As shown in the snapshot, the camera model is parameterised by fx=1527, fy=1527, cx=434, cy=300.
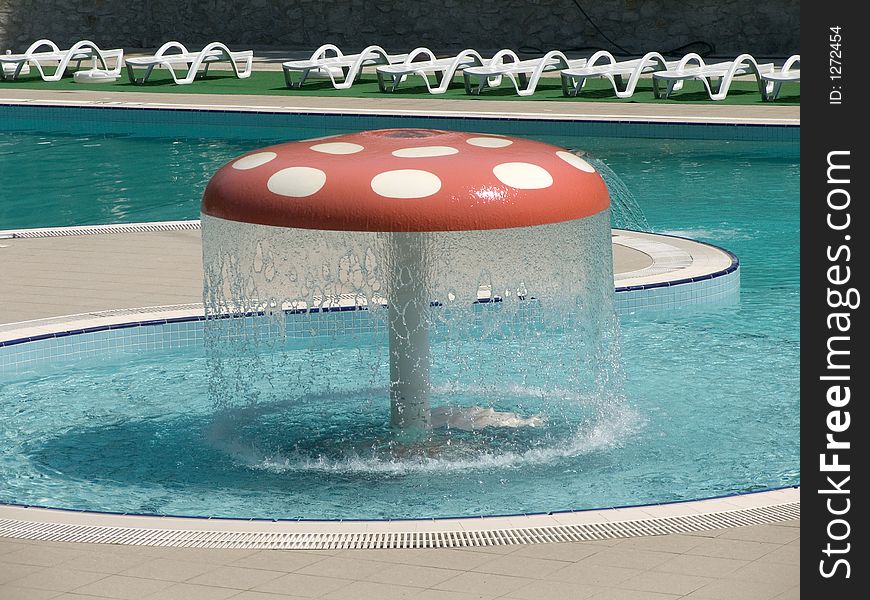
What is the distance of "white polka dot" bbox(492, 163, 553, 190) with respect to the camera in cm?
588

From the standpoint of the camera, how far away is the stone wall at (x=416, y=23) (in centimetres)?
2438

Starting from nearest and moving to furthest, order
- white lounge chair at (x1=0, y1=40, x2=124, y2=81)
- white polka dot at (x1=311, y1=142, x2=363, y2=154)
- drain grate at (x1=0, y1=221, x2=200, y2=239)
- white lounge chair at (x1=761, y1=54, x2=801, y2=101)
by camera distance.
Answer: white polka dot at (x1=311, y1=142, x2=363, y2=154)
drain grate at (x1=0, y1=221, x2=200, y2=239)
white lounge chair at (x1=761, y1=54, x2=801, y2=101)
white lounge chair at (x1=0, y1=40, x2=124, y2=81)

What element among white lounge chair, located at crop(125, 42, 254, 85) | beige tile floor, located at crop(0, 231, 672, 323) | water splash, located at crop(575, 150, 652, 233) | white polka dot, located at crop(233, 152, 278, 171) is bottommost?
water splash, located at crop(575, 150, 652, 233)

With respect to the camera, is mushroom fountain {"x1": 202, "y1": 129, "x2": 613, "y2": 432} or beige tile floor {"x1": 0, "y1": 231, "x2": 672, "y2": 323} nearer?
mushroom fountain {"x1": 202, "y1": 129, "x2": 613, "y2": 432}

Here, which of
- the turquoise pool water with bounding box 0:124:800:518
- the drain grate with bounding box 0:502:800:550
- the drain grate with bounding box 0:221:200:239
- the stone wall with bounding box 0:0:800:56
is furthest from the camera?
the stone wall with bounding box 0:0:800:56

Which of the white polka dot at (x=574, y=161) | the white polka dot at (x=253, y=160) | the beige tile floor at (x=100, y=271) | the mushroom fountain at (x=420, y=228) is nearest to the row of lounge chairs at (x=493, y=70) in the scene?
the beige tile floor at (x=100, y=271)

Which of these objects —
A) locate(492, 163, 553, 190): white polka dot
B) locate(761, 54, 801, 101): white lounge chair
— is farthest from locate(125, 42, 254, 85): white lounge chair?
locate(492, 163, 553, 190): white polka dot

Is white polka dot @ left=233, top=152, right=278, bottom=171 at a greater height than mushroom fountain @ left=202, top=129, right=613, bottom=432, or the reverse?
white polka dot @ left=233, top=152, right=278, bottom=171

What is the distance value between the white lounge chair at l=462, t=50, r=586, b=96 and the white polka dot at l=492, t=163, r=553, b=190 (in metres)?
13.6

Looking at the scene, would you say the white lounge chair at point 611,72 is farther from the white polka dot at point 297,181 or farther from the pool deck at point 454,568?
the pool deck at point 454,568

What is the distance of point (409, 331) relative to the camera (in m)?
6.44

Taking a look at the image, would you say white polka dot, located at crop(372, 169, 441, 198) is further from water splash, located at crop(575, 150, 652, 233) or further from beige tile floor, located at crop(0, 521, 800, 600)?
water splash, located at crop(575, 150, 652, 233)
